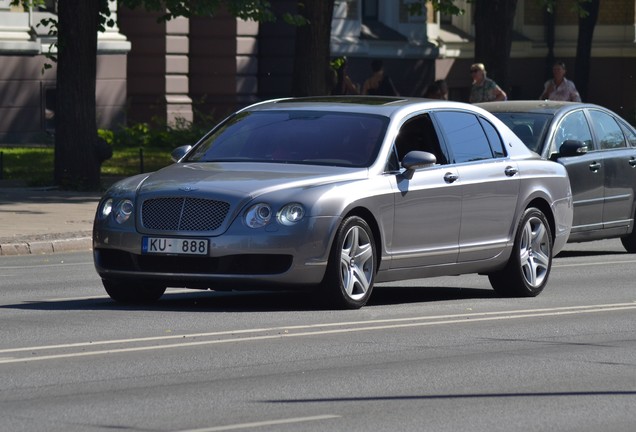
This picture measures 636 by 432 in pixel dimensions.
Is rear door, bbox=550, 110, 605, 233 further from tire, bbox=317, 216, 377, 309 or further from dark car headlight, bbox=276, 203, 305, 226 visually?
dark car headlight, bbox=276, 203, 305, 226

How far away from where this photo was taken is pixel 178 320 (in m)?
11.3

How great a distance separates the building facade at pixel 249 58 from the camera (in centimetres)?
3231

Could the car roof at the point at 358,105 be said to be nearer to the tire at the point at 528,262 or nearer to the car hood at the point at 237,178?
the car hood at the point at 237,178

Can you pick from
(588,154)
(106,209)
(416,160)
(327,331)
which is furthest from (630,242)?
(327,331)

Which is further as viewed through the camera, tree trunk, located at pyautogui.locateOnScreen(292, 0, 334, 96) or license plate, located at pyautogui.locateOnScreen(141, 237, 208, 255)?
tree trunk, located at pyautogui.locateOnScreen(292, 0, 334, 96)

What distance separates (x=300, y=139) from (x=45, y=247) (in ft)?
20.1

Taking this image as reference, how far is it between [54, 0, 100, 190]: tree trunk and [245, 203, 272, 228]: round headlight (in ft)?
42.2

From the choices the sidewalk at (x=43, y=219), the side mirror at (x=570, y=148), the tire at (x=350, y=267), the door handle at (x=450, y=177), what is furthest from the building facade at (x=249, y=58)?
the tire at (x=350, y=267)

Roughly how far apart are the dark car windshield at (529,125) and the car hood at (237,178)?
5.22 metres

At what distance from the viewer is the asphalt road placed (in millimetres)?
7812

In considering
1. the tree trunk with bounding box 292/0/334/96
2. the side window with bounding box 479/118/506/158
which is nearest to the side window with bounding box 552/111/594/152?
the side window with bounding box 479/118/506/158

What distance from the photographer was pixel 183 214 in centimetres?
1162

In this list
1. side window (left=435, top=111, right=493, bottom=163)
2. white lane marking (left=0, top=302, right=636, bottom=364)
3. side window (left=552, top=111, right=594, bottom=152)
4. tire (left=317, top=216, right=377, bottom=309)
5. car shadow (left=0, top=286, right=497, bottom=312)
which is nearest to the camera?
white lane marking (left=0, top=302, right=636, bottom=364)

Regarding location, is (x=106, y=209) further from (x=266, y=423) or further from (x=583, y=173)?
(x=583, y=173)
